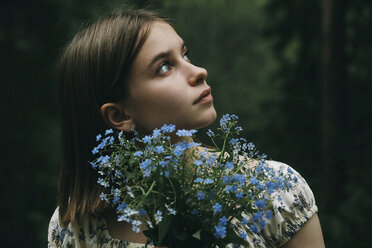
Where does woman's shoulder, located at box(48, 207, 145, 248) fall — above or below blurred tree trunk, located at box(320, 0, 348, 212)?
below

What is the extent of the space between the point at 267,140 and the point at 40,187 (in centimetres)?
404

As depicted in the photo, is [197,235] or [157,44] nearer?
[197,235]

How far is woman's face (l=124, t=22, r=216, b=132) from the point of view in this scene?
2025 millimetres

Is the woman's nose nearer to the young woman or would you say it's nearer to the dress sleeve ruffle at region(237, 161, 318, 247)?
the young woman

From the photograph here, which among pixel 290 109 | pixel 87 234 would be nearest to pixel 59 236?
pixel 87 234

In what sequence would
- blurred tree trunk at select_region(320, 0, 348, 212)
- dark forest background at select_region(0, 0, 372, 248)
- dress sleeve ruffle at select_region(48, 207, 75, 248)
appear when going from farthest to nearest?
blurred tree trunk at select_region(320, 0, 348, 212), dark forest background at select_region(0, 0, 372, 248), dress sleeve ruffle at select_region(48, 207, 75, 248)

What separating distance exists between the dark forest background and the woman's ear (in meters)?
4.17

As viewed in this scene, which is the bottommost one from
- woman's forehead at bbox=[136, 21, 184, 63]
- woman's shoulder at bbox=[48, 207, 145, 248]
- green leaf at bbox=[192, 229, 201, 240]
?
green leaf at bbox=[192, 229, 201, 240]

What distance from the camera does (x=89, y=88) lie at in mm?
2256

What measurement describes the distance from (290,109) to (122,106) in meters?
6.00

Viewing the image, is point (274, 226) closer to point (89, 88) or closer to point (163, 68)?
point (163, 68)

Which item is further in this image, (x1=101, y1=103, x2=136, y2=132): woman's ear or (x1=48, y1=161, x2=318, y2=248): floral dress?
(x1=101, y1=103, x2=136, y2=132): woman's ear

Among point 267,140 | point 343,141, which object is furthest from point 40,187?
point 343,141

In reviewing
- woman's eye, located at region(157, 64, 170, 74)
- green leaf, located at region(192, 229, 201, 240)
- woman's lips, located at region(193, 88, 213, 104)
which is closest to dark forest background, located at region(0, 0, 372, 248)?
woman's eye, located at region(157, 64, 170, 74)
